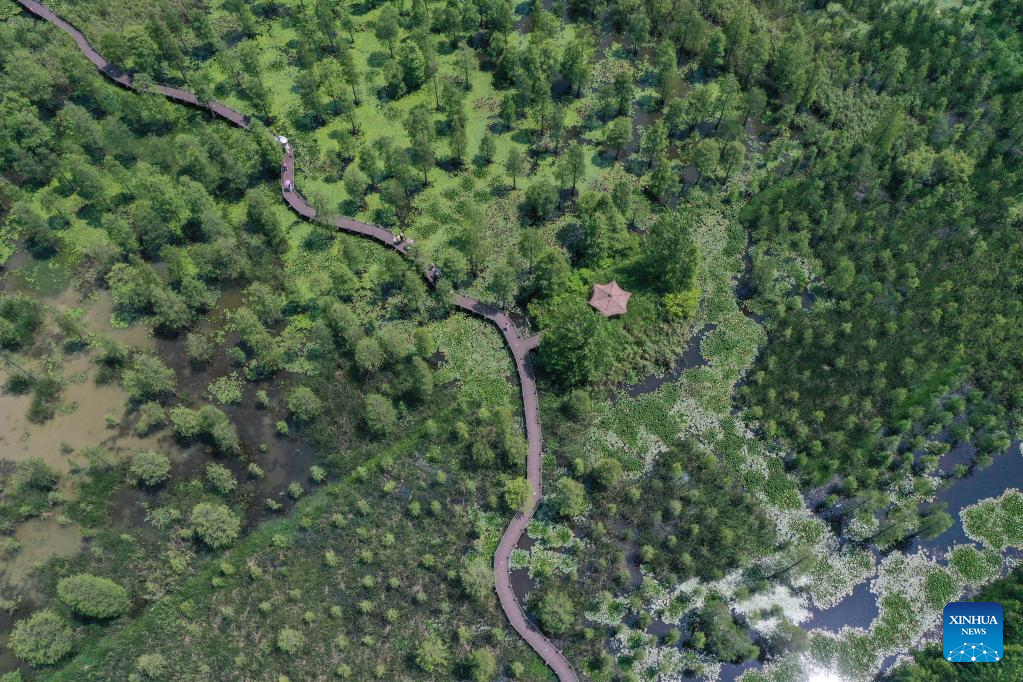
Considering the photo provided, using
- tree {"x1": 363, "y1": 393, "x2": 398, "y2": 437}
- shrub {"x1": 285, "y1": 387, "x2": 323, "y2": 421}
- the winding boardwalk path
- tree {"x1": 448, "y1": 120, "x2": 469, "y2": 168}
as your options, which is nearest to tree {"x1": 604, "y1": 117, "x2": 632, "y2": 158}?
tree {"x1": 448, "y1": 120, "x2": 469, "y2": 168}

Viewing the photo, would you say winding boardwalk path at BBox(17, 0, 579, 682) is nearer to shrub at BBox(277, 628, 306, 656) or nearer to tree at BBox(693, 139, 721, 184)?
shrub at BBox(277, 628, 306, 656)

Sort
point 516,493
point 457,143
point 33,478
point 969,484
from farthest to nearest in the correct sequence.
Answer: point 457,143, point 969,484, point 33,478, point 516,493

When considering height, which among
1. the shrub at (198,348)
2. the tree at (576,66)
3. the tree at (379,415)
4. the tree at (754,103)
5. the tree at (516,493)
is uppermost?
the tree at (754,103)

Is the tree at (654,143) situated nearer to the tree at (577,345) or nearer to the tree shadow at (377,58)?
the tree at (577,345)

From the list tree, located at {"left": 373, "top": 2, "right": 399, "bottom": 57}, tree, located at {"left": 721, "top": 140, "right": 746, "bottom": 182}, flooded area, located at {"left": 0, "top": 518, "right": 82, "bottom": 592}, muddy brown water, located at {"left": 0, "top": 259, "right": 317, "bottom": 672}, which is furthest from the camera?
tree, located at {"left": 373, "top": 2, "right": 399, "bottom": 57}

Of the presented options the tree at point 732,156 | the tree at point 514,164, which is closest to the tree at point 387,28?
the tree at point 514,164

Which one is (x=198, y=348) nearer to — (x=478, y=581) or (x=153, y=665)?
(x=153, y=665)

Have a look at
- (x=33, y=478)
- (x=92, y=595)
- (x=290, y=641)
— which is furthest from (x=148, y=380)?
(x=290, y=641)
